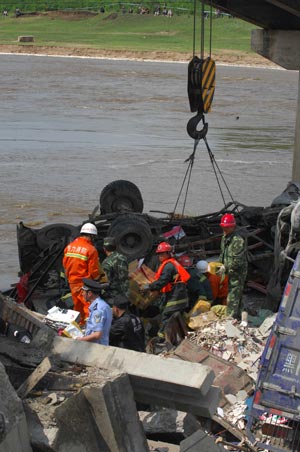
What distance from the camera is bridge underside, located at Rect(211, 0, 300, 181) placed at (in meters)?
17.7

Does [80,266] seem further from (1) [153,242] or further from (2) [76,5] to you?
(2) [76,5]

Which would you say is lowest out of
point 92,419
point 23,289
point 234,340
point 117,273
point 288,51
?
point 23,289

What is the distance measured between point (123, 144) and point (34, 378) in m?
22.1

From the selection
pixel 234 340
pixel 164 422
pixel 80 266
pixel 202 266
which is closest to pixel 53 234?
pixel 80 266

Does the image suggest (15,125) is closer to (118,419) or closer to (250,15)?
(250,15)

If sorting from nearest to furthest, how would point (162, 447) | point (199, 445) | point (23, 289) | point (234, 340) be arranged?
1. point (199, 445)
2. point (162, 447)
3. point (234, 340)
4. point (23, 289)

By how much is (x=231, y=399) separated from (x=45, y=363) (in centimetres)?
272

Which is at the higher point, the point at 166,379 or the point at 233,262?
the point at 166,379

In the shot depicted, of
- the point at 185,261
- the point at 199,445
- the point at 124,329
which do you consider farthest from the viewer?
the point at 185,261

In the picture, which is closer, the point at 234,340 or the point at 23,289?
the point at 234,340

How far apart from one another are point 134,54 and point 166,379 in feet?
214

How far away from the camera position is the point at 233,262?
11758 mm

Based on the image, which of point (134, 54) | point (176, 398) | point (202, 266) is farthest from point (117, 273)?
point (134, 54)

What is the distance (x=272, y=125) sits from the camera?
34.9m
